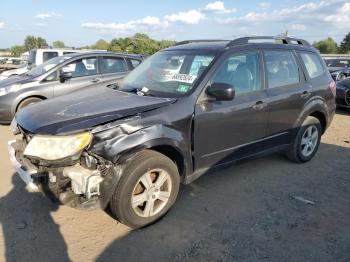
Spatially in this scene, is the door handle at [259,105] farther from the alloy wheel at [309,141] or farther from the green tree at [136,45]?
the green tree at [136,45]

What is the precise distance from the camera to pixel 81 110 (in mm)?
3471

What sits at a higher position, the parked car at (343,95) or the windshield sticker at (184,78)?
the windshield sticker at (184,78)

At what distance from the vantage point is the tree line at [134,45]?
39.2 m

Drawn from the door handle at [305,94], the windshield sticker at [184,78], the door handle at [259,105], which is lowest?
the door handle at [259,105]

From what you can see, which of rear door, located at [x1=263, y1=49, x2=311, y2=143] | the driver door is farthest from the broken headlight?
rear door, located at [x1=263, y1=49, x2=311, y2=143]

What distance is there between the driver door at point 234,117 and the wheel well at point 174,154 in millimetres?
194

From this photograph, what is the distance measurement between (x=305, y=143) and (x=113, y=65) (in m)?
5.09

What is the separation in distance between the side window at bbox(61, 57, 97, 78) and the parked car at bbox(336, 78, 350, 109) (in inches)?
268

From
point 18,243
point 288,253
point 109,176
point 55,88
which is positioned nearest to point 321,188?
point 288,253

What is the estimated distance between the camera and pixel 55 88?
299 inches

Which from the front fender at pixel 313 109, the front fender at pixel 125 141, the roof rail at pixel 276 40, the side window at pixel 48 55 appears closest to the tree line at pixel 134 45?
the roof rail at pixel 276 40

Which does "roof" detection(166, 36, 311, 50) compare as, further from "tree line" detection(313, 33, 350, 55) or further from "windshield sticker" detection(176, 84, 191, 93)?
"tree line" detection(313, 33, 350, 55)

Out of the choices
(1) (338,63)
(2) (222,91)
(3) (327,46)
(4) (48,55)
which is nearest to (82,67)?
(2) (222,91)

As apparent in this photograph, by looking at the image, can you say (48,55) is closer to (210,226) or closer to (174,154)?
(174,154)
